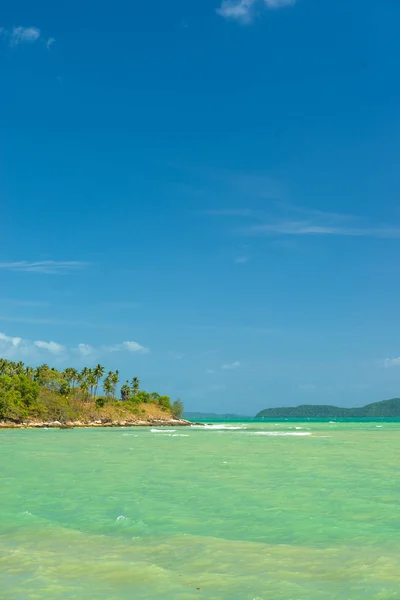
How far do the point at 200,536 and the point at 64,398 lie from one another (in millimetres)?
142035

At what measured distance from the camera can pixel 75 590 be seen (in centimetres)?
1047

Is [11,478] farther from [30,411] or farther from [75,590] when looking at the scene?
[30,411]

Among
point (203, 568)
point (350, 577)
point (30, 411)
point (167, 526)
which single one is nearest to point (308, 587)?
point (350, 577)

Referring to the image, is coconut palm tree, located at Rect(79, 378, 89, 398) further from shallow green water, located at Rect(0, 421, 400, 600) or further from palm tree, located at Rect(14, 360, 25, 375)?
shallow green water, located at Rect(0, 421, 400, 600)

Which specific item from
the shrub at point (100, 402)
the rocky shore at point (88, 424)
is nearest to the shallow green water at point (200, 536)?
the rocky shore at point (88, 424)

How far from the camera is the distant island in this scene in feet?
438

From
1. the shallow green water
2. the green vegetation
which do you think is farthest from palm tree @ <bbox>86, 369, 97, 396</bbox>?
the shallow green water

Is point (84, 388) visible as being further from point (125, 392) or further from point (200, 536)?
point (200, 536)

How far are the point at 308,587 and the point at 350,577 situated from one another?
1263 millimetres

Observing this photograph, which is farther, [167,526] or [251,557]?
[167,526]

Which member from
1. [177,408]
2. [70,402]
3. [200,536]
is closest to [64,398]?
[70,402]

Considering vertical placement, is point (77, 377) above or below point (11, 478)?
above

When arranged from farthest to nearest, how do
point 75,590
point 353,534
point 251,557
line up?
point 353,534, point 251,557, point 75,590

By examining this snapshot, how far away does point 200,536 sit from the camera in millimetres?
15359
